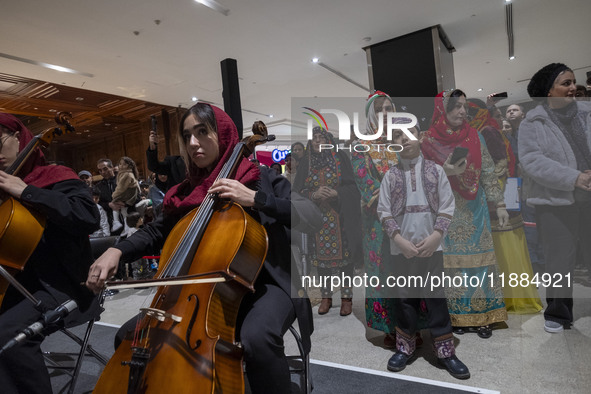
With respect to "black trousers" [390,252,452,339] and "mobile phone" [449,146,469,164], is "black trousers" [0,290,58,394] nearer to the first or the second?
"black trousers" [390,252,452,339]

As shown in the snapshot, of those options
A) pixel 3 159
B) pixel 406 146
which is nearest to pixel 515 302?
pixel 406 146

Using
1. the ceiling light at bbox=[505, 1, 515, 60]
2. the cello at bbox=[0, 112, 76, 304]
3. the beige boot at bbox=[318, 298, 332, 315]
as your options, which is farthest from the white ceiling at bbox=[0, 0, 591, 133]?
the cello at bbox=[0, 112, 76, 304]

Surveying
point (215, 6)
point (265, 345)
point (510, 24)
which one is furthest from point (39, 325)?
point (510, 24)

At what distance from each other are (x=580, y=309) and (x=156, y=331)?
2.83 metres

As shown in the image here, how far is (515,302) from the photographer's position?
2.60 m

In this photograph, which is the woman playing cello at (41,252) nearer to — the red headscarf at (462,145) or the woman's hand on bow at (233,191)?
the woman's hand on bow at (233,191)

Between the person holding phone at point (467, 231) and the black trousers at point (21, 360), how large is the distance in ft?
6.96

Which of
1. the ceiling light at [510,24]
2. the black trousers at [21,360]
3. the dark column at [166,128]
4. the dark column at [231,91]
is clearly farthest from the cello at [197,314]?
the dark column at [166,128]

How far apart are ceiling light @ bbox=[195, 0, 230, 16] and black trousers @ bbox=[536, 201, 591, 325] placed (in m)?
4.42

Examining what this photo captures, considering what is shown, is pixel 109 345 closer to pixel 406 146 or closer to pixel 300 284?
pixel 300 284

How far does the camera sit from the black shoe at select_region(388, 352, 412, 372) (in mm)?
1914

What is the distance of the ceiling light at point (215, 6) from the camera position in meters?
4.63

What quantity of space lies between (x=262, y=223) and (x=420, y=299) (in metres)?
1.14

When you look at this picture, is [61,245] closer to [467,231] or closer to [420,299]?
[420,299]
